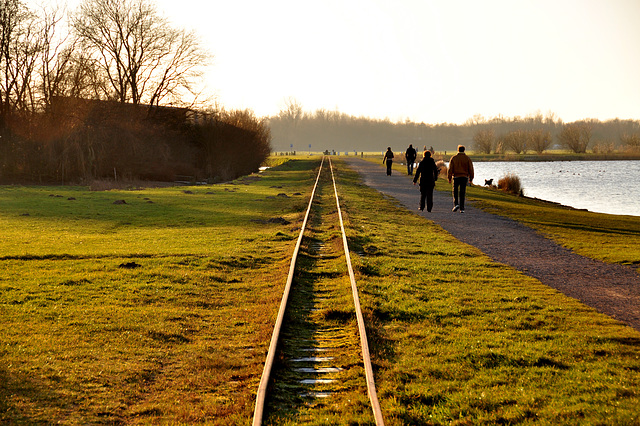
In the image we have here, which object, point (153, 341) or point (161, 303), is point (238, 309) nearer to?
point (161, 303)

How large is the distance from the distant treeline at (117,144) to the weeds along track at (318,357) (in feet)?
112

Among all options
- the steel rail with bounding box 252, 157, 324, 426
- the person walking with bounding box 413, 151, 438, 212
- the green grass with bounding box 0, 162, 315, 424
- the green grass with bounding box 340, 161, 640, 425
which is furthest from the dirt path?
the green grass with bounding box 0, 162, 315, 424

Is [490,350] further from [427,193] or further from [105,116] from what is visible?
[105,116]

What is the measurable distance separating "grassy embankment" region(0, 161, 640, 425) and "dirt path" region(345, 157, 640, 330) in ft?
1.64

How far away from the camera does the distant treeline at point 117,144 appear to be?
1613 inches

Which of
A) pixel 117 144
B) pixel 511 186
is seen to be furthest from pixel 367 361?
pixel 117 144

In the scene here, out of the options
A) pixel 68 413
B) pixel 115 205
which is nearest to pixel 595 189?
pixel 115 205

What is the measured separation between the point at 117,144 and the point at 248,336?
40.0m

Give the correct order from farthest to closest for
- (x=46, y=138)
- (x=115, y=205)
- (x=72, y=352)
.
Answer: (x=46, y=138)
(x=115, y=205)
(x=72, y=352)

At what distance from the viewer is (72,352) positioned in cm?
694

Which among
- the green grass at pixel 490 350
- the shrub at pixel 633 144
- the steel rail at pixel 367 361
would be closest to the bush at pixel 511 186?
the green grass at pixel 490 350

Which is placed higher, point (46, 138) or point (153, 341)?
point (46, 138)

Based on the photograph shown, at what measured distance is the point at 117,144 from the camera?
147ft

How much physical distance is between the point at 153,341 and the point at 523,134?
12911 centimetres
